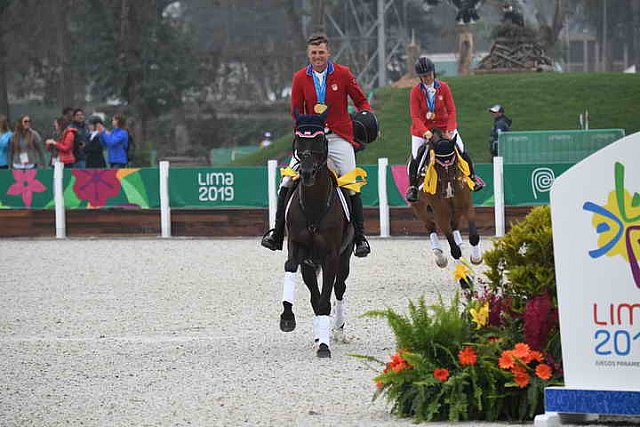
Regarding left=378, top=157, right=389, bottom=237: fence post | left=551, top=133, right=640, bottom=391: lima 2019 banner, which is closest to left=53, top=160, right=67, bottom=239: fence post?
left=378, top=157, right=389, bottom=237: fence post

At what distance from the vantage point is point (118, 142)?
2836 centimetres

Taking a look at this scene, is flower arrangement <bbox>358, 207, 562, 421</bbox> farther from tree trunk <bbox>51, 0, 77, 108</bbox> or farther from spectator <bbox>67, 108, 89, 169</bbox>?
tree trunk <bbox>51, 0, 77, 108</bbox>

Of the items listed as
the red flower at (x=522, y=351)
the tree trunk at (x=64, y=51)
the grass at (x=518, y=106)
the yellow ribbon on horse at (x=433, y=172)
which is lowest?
the red flower at (x=522, y=351)

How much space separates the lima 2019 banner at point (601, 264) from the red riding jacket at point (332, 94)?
4756mm

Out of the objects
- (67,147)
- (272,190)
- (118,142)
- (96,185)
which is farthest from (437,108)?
(67,147)

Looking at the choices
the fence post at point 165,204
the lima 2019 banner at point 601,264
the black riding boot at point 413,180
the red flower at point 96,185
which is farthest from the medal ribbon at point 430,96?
the red flower at point 96,185

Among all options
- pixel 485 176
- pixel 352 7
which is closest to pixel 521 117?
pixel 485 176

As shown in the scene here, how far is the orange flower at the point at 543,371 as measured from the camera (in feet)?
28.1

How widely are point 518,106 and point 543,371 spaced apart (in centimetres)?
3435

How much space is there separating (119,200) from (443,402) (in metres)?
18.4

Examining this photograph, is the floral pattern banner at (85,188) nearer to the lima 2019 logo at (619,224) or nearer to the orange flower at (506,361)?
the orange flower at (506,361)

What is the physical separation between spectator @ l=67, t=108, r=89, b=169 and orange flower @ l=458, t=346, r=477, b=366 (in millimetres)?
20329

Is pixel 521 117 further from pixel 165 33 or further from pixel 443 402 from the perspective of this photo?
pixel 443 402

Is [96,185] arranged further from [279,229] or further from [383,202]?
[279,229]
